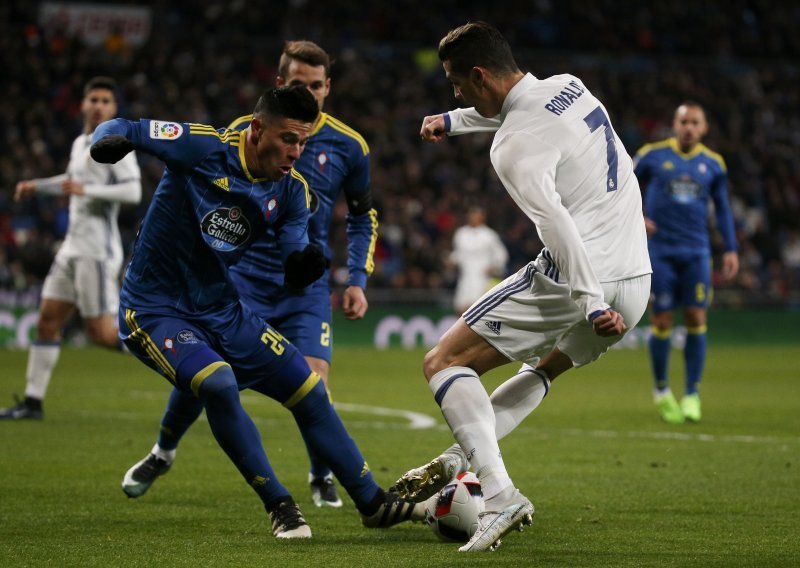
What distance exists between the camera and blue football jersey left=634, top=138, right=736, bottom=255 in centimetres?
1130

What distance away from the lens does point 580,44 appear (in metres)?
31.6

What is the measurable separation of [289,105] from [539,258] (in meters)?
1.25

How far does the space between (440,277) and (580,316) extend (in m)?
17.9

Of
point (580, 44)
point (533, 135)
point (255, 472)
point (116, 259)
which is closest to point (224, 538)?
point (255, 472)

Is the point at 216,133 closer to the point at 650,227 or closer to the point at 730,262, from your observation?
the point at 650,227

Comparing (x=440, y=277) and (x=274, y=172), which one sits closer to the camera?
(x=274, y=172)

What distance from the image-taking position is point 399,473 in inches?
298

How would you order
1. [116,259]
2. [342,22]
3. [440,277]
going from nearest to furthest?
[116,259] < [440,277] < [342,22]

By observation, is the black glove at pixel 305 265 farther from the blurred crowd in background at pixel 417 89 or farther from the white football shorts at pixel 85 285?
the blurred crowd in background at pixel 417 89

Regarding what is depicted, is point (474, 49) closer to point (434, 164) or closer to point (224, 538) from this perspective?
point (224, 538)

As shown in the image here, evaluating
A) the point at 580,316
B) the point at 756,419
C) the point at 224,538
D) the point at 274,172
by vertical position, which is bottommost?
the point at 756,419

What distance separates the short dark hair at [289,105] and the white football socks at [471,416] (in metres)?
1.25

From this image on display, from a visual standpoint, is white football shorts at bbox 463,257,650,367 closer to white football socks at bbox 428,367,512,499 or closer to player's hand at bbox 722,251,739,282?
A: white football socks at bbox 428,367,512,499

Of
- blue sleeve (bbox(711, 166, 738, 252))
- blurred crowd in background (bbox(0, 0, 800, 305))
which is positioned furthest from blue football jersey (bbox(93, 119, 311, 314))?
blurred crowd in background (bbox(0, 0, 800, 305))
